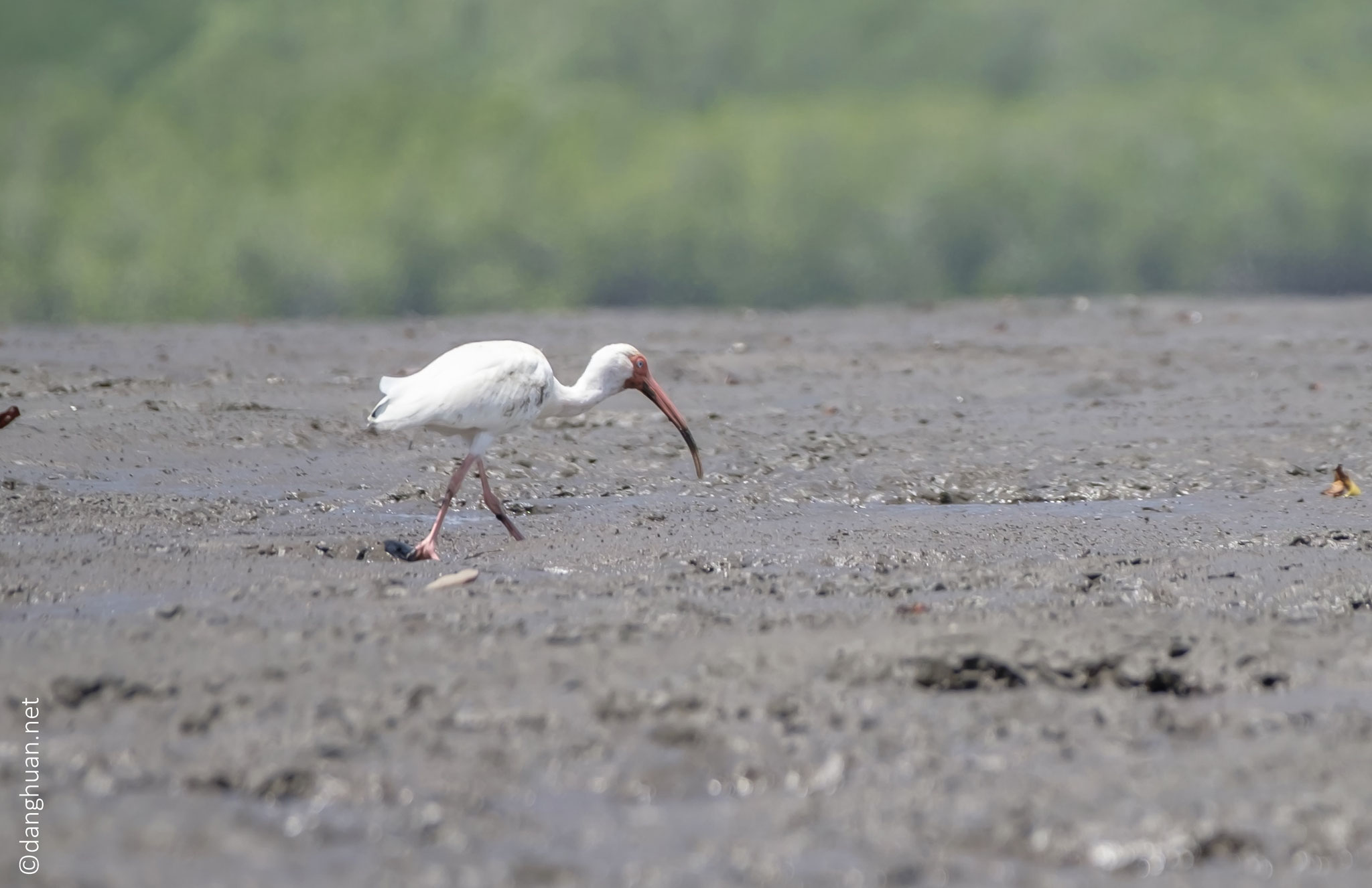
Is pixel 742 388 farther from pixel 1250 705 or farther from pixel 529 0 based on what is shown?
pixel 529 0

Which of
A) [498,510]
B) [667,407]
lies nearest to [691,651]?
[498,510]

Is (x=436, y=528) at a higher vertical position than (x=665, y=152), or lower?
lower

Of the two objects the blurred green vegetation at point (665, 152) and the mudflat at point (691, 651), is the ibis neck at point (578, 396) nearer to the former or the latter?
the mudflat at point (691, 651)

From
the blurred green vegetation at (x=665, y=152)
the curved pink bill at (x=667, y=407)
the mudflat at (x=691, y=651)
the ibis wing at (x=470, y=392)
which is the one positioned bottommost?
the mudflat at (x=691, y=651)

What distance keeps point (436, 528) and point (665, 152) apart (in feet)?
72.1

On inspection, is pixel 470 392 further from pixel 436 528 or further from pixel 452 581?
pixel 452 581

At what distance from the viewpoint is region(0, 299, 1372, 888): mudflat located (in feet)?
11.7

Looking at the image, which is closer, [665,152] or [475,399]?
[475,399]

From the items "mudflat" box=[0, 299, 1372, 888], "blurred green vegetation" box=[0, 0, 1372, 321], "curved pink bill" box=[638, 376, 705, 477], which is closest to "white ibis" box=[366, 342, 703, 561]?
"mudflat" box=[0, 299, 1372, 888]

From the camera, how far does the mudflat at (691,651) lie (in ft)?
11.7

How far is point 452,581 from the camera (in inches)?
237

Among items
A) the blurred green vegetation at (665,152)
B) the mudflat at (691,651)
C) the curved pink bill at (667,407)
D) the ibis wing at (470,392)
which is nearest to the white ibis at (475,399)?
the ibis wing at (470,392)

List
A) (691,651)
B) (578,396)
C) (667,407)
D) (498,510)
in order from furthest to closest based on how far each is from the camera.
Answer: (667,407) < (578,396) < (498,510) < (691,651)

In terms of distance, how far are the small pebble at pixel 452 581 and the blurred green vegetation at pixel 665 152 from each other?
19083mm
